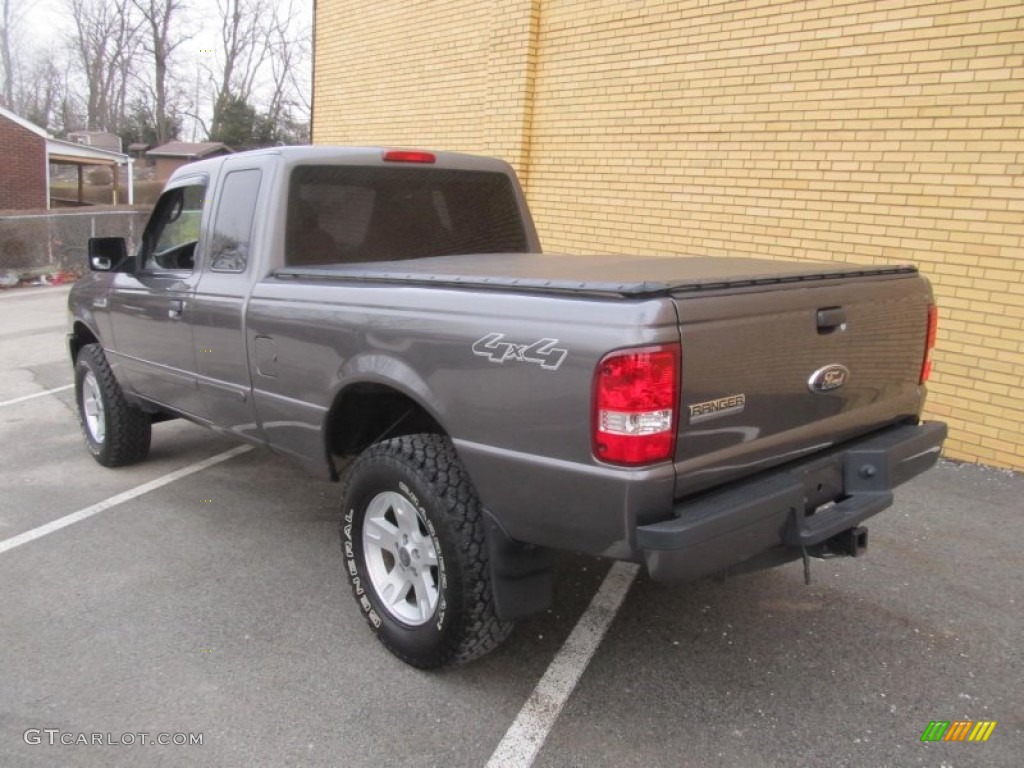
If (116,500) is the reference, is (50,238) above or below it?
above

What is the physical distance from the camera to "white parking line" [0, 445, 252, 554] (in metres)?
4.35

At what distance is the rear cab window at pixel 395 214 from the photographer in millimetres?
3910

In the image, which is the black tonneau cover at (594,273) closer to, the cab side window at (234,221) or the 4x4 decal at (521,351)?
the 4x4 decal at (521,351)

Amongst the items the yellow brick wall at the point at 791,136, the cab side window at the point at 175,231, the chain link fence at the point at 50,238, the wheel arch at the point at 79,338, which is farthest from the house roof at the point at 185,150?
the cab side window at the point at 175,231

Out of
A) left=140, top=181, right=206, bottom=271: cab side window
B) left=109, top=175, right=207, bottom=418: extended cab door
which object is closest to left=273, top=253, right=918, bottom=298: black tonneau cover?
left=109, top=175, right=207, bottom=418: extended cab door

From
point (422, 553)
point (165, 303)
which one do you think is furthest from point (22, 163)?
point (422, 553)

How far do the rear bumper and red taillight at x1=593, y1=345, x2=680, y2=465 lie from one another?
0.24 metres

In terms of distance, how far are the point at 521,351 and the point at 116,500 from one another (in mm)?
3546

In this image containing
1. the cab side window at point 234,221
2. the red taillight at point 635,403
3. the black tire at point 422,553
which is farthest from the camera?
the cab side window at point 234,221

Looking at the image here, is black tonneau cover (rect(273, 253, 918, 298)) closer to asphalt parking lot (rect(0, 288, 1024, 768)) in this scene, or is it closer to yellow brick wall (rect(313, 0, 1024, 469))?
asphalt parking lot (rect(0, 288, 1024, 768))

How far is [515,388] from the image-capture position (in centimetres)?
252

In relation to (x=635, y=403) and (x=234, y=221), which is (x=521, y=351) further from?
(x=234, y=221)

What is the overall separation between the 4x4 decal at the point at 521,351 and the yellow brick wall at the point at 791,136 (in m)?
4.26

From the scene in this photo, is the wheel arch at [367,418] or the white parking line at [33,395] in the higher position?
the wheel arch at [367,418]
